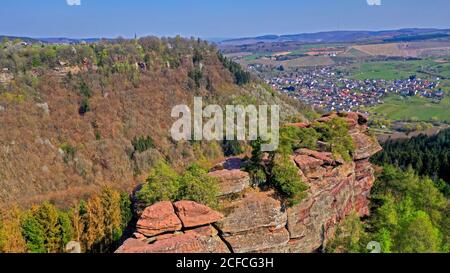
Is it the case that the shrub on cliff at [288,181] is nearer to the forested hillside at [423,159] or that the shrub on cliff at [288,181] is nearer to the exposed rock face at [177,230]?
the exposed rock face at [177,230]

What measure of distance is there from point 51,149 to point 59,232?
223ft

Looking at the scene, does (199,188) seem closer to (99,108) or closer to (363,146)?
(363,146)

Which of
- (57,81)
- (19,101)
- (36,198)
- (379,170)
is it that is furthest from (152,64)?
(379,170)

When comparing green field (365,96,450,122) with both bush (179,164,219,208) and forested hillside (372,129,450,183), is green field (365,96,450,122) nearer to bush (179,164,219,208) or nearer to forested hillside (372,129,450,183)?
forested hillside (372,129,450,183)

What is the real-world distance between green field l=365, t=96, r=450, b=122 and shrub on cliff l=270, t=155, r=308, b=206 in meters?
153

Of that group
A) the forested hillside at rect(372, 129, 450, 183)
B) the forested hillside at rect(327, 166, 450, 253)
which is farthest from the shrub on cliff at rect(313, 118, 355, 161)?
the forested hillside at rect(372, 129, 450, 183)

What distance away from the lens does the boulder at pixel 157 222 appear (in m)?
27.7

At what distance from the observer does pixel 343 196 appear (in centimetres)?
4138

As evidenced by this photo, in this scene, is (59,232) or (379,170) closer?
(59,232)

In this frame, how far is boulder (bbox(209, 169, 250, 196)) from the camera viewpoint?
3309 centimetres

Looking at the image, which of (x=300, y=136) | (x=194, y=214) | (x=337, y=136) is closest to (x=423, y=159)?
(x=337, y=136)

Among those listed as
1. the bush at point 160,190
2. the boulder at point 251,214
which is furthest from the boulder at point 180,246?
the bush at point 160,190

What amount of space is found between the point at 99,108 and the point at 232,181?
337 feet
